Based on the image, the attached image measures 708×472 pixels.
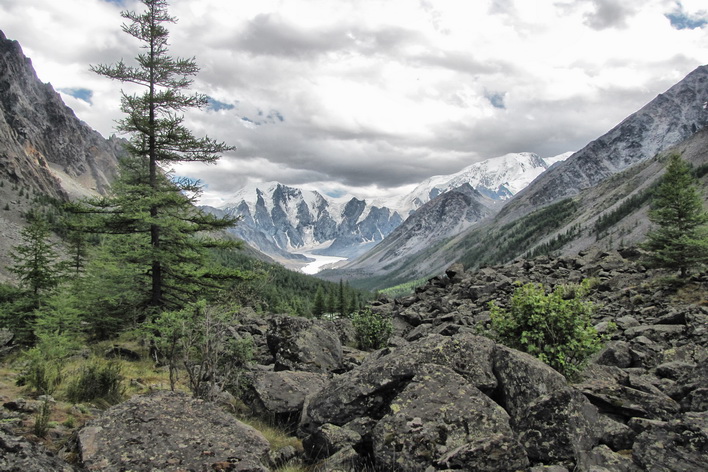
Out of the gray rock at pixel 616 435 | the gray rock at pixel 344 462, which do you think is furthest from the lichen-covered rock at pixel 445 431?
the gray rock at pixel 616 435

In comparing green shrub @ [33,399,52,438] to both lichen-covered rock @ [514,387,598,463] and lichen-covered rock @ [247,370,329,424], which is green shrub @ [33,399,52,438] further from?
lichen-covered rock @ [514,387,598,463]

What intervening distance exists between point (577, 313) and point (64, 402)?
1294 centimetres

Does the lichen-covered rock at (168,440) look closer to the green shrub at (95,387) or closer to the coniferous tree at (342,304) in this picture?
the green shrub at (95,387)

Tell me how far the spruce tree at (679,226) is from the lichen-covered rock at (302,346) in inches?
966

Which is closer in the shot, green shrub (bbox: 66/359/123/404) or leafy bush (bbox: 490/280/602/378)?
leafy bush (bbox: 490/280/602/378)

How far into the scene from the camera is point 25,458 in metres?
4.57

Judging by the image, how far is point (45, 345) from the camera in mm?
14891

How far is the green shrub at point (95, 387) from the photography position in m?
9.27

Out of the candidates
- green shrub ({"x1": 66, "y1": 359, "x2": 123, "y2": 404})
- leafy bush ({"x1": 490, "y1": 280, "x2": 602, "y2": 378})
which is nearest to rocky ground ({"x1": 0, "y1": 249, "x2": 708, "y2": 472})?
leafy bush ({"x1": 490, "y1": 280, "x2": 602, "y2": 378})

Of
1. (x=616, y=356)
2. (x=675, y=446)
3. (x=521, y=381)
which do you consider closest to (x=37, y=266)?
(x=521, y=381)

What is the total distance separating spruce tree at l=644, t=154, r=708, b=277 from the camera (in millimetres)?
24797

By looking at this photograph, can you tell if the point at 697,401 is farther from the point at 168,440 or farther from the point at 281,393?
the point at 168,440

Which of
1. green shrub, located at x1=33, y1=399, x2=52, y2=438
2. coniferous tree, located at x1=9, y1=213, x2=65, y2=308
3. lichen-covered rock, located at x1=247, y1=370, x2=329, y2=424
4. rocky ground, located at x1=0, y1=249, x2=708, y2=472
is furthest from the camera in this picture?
coniferous tree, located at x1=9, y1=213, x2=65, y2=308

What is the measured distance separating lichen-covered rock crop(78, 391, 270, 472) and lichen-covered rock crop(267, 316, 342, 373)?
229 inches
